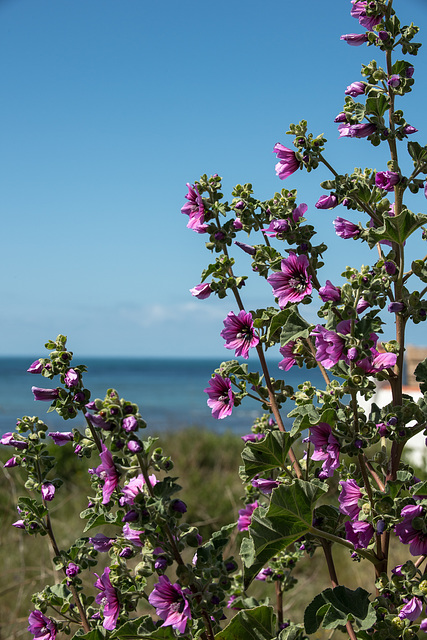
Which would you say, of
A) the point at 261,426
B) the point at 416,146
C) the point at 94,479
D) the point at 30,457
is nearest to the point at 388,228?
the point at 416,146

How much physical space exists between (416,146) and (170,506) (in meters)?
0.99

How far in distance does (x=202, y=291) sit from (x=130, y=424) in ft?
1.68

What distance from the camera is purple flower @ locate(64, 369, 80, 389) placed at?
1304mm

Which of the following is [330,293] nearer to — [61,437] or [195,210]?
[195,210]

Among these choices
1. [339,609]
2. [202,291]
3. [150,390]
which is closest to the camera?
[339,609]

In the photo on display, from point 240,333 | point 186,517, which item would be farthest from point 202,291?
point 186,517

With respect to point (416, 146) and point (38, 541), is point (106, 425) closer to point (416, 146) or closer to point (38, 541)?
point (416, 146)

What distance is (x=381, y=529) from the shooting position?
1.21 m

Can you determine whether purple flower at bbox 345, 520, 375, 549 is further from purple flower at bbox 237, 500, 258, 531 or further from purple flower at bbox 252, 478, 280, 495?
purple flower at bbox 237, 500, 258, 531

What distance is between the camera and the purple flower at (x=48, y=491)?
1.42 m

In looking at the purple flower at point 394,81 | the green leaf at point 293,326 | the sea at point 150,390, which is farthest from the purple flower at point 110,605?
the sea at point 150,390

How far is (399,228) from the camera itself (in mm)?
1319

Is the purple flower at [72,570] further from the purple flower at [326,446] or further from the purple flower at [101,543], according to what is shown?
the purple flower at [326,446]

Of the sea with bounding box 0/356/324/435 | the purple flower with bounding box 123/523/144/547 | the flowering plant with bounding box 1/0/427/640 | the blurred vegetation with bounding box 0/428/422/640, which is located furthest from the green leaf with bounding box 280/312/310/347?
the sea with bounding box 0/356/324/435
